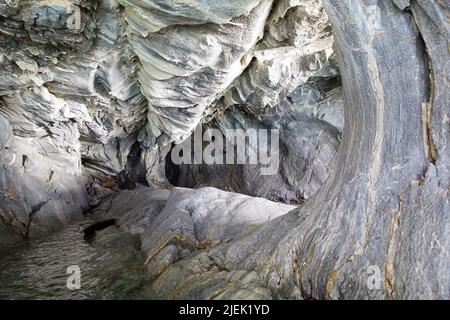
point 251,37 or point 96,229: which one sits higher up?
point 251,37

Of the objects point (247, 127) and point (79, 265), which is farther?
point (247, 127)

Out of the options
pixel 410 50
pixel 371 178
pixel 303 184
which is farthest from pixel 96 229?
pixel 410 50

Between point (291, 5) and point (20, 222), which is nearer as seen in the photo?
point (291, 5)

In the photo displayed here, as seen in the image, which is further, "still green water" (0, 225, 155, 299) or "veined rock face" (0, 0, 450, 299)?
"still green water" (0, 225, 155, 299)

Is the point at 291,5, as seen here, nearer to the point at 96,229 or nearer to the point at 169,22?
the point at 169,22

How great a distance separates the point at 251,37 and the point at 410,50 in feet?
15.3

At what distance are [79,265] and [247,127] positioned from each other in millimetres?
10295

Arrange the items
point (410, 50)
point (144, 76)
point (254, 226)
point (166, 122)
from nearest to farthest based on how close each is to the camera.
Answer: point (410, 50), point (254, 226), point (144, 76), point (166, 122)

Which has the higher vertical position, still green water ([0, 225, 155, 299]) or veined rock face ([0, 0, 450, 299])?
veined rock face ([0, 0, 450, 299])

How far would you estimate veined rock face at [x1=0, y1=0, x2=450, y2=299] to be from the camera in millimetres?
5293

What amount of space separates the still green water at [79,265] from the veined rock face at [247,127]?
19.2 inches

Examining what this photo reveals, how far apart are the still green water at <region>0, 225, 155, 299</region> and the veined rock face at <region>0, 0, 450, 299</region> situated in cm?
49

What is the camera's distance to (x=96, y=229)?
12.6m

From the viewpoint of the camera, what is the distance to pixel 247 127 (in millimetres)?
17344
